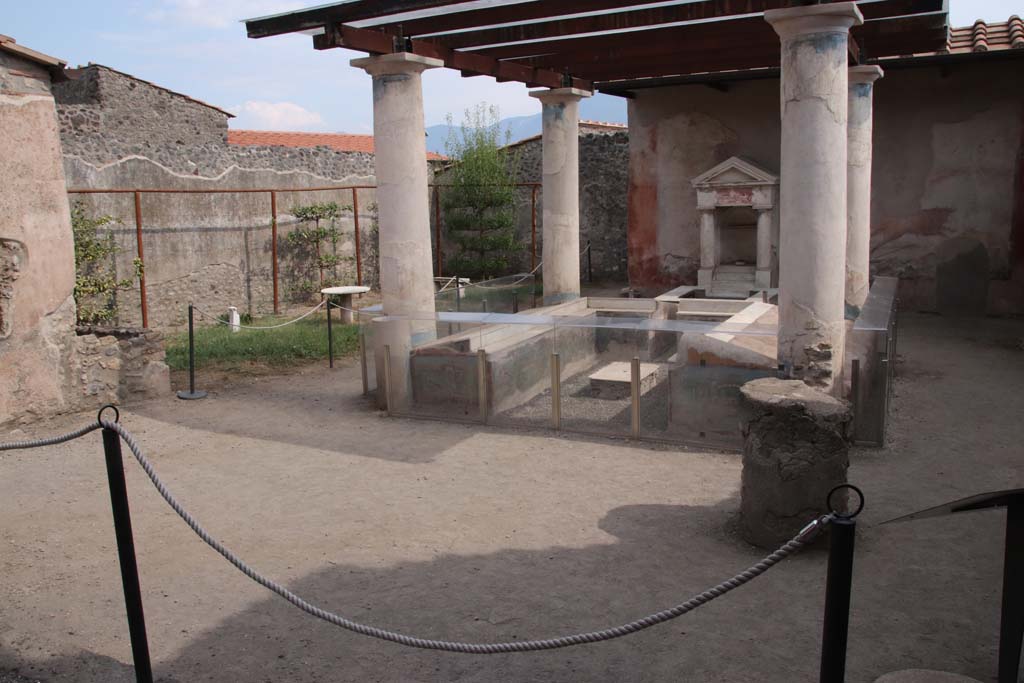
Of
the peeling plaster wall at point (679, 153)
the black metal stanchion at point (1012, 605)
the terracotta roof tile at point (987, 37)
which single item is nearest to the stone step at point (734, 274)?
the peeling plaster wall at point (679, 153)

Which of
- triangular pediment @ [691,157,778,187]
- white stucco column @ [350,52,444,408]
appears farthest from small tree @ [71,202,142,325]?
triangular pediment @ [691,157,778,187]

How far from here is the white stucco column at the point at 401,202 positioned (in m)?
7.56

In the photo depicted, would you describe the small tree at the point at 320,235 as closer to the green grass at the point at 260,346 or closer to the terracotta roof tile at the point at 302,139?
the green grass at the point at 260,346

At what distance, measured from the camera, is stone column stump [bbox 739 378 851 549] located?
14.6 feet

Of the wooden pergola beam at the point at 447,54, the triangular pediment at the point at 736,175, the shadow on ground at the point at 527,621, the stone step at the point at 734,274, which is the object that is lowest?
the shadow on ground at the point at 527,621

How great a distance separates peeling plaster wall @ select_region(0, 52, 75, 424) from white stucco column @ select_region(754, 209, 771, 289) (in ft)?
27.9

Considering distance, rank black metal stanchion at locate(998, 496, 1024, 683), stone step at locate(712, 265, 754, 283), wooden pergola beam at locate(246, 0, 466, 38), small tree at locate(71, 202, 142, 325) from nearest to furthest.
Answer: black metal stanchion at locate(998, 496, 1024, 683) < wooden pergola beam at locate(246, 0, 466, 38) < small tree at locate(71, 202, 142, 325) < stone step at locate(712, 265, 754, 283)

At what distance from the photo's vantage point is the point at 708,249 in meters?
12.7

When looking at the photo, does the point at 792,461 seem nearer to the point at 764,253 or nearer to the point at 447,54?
the point at 447,54

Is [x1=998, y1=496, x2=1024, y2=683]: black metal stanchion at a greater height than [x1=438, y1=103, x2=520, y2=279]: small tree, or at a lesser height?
→ lesser

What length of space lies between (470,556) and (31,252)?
4814mm

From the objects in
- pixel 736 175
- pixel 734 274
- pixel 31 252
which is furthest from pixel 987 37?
pixel 31 252

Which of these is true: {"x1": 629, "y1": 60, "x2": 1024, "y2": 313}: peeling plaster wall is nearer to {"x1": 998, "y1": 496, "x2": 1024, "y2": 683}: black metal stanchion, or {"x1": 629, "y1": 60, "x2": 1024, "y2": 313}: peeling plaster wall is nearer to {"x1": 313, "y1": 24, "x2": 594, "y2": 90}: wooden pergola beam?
{"x1": 313, "y1": 24, "x2": 594, "y2": 90}: wooden pergola beam

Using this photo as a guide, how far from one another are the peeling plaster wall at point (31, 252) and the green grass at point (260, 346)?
213 centimetres
